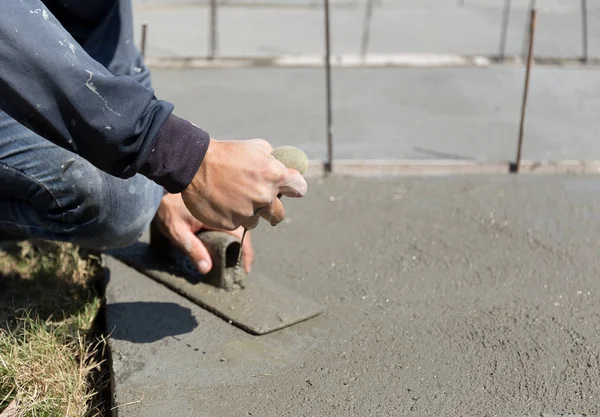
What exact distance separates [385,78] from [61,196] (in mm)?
2844

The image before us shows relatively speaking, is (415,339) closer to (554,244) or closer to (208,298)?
(208,298)

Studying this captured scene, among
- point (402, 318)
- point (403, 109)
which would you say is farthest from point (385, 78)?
point (402, 318)

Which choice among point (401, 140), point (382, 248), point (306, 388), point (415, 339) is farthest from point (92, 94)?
point (401, 140)

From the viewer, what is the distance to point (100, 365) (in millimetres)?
2188

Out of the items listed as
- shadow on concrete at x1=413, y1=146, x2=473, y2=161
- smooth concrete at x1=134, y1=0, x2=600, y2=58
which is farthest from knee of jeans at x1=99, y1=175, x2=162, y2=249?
smooth concrete at x1=134, y1=0, x2=600, y2=58

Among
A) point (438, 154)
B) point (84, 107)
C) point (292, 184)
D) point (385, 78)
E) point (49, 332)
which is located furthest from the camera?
point (385, 78)

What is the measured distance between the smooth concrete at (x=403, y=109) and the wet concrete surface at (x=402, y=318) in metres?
0.46

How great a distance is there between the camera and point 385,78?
15.2 feet

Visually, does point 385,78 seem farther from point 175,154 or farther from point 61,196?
point 175,154

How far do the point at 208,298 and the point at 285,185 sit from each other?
0.76 m

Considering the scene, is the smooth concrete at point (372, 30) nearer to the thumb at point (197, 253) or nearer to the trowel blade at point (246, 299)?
the trowel blade at point (246, 299)

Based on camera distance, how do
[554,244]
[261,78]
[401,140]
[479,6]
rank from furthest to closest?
[479,6] → [261,78] → [401,140] → [554,244]

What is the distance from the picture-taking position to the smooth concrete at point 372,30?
5.35 meters

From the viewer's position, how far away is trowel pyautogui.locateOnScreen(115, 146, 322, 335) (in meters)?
2.31
